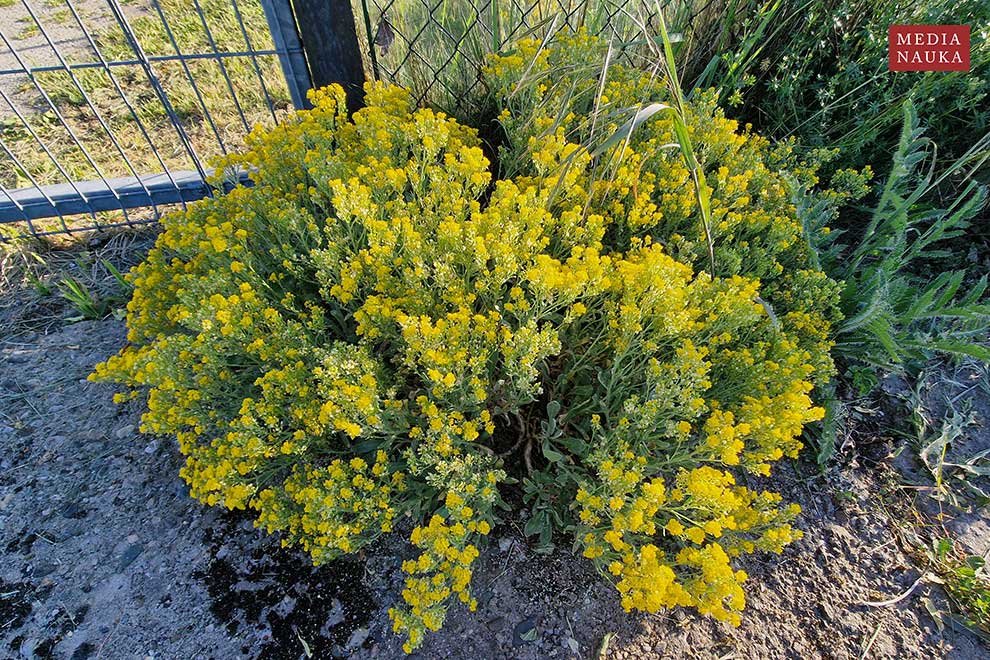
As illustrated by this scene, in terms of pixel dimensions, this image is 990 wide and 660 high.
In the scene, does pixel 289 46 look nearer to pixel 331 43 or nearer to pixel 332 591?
pixel 331 43

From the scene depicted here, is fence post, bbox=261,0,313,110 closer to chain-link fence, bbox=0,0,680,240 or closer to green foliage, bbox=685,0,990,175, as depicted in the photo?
chain-link fence, bbox=0,0,680,240

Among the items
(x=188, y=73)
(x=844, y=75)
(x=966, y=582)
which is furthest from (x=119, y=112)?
(x=966, y=582)

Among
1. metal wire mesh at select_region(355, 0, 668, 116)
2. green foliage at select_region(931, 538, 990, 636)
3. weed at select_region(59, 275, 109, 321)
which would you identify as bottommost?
green foliage at select_region(931, 538, 990, 636)

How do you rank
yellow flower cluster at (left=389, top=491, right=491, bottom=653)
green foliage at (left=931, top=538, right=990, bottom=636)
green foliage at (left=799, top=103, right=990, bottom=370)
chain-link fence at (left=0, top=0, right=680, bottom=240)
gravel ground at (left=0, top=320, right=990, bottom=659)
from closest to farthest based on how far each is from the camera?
yellow flower cluster at (left=389, top=491, right=491, bottom=653) < gravel ground at (left=0, top=320, right=990, bottom=659) < green foliage at (left=931, top=538, right=990, bottom=636) < green foliage at (left=799, top=103, right=990, bottom=370) < chain-link fence at (left=0, top=0, right=680, bottom=240)

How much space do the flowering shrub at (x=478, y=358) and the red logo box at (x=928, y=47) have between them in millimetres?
1233

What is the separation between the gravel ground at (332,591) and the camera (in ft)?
5.66

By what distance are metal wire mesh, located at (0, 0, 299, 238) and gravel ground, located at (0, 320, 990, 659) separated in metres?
1.51

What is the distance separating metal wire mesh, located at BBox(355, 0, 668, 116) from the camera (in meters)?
2.79

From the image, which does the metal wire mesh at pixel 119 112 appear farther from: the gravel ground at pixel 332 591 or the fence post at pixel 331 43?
the gravel ground at pixel 332 591

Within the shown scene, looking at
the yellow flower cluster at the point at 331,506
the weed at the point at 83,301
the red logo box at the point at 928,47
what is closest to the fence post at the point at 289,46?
the weed at the point at 83,301

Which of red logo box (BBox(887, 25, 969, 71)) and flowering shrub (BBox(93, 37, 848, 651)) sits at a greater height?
red logo box (BBox(887, 25, 969, 71))

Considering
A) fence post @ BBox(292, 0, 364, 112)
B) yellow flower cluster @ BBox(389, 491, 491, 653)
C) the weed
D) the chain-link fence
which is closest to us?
yellow flower cluster @ BBox(389, 491, 491, 653)

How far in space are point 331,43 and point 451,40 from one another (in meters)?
0.64

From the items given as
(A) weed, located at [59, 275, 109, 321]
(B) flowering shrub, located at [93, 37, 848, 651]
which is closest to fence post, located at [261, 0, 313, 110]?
(B) flowering shrub, located at [93, 37, 848, 651]
